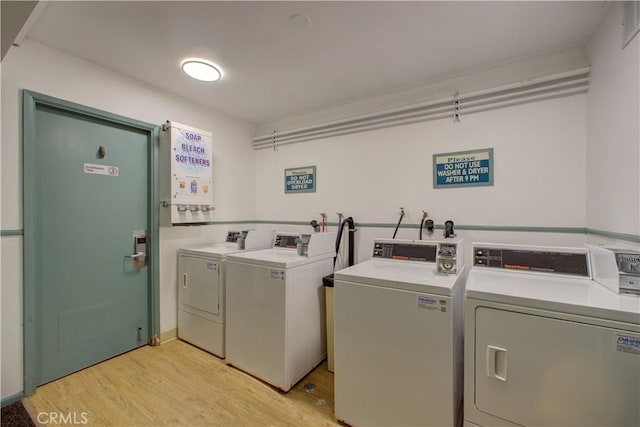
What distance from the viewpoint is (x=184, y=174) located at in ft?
8.89

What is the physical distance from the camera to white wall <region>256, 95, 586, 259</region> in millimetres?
1992

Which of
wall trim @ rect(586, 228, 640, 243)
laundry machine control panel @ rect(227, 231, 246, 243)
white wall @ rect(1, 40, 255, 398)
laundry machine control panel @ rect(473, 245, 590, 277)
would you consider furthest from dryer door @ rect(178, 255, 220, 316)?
wall trim @ rect(586, 228, 640, 243)

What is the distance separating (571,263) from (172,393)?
2.85 meters

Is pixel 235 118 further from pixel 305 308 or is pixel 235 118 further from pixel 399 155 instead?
pixel 305 308

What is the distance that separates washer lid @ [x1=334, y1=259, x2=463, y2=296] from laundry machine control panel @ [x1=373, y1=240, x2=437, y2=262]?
46mm

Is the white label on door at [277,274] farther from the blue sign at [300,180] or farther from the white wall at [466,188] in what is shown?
the blue sign at [300,180]

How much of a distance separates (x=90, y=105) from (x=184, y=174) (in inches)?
35.3

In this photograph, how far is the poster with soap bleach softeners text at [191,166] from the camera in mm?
2633

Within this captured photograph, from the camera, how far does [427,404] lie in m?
1.44

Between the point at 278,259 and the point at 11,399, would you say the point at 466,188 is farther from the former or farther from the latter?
the point at 11,399

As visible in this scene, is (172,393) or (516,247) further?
(172,393)

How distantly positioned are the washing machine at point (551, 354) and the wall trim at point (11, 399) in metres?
2.92

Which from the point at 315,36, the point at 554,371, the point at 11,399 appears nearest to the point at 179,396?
the point at 11,399

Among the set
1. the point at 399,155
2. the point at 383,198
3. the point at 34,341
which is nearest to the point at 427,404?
the point at 383,198
